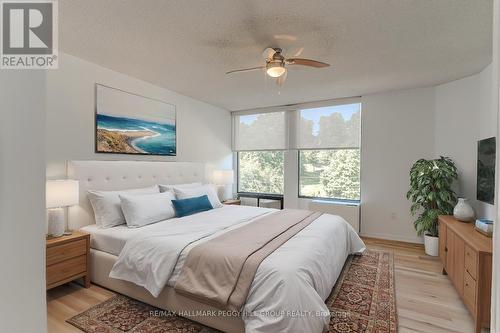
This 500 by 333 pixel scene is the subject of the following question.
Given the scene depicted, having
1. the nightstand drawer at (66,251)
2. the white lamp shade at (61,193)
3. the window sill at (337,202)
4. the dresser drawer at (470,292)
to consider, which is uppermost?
the white lamp shade at (61,193)

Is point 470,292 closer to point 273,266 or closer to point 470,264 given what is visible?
point 470,264

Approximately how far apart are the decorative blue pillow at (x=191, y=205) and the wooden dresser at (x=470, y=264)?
2837 millimetres

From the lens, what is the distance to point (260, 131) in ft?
17.6

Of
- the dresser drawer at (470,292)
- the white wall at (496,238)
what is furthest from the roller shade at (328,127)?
the white wall at (496,238)

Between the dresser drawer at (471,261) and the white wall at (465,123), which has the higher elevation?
the white wall at (465,123)

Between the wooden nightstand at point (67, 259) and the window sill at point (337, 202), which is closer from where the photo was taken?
the wooden nightstand at point (67, 259)

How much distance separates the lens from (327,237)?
249 centimetres

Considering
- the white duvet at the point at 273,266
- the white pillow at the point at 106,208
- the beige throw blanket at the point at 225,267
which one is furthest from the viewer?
the white pillow at the point at 106,208

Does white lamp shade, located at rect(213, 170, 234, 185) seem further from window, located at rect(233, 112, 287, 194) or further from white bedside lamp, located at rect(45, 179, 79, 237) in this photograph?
white bedside lamp, located at rect(45, 179, 79, 237)

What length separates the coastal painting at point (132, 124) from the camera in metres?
3.14

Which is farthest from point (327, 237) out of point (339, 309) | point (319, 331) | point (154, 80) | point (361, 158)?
point (154, 80)

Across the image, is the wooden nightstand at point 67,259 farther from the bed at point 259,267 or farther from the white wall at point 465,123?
the white wall at point 465,123

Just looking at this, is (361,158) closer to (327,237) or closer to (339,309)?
(327,237)

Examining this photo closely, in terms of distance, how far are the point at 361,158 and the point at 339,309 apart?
111 inches
